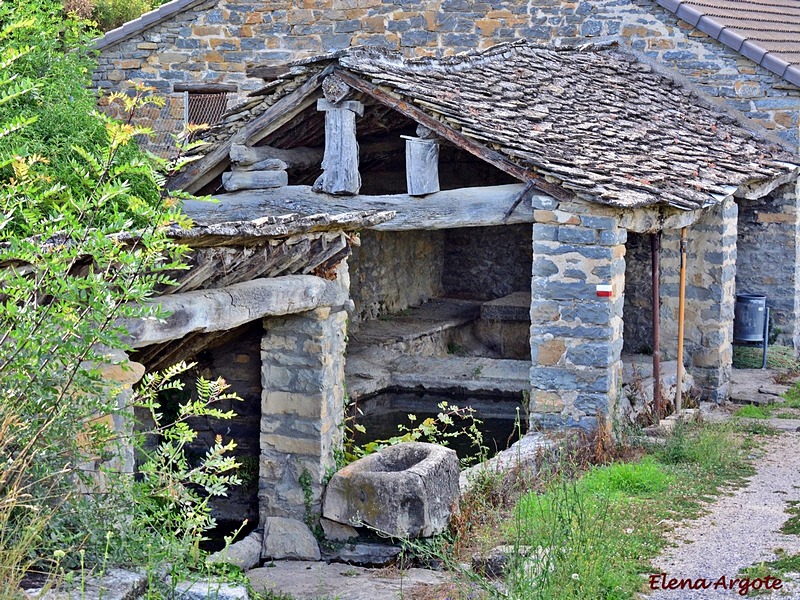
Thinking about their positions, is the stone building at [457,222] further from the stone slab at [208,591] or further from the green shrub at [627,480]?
the stone slab at [208,591]

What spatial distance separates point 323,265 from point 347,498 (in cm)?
Result: 149

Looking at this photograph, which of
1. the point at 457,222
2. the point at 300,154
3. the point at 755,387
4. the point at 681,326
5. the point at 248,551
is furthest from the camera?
the point at 755,387

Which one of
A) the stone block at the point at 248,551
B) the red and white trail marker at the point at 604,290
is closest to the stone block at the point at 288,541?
the stone block at the point at 248,551

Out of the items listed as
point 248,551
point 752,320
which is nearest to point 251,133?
point 248,551

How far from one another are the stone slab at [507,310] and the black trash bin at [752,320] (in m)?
2.42

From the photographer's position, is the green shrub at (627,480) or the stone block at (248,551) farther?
the green shrub at (627,480)

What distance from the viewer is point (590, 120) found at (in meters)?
10.1

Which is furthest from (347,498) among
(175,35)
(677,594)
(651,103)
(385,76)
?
(175,35)

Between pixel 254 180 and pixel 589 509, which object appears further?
pixel 254 180

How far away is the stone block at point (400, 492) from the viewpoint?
21.2 ft

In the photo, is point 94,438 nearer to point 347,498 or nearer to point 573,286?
point 347,498

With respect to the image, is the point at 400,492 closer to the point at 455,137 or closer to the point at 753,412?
the point at 455,137

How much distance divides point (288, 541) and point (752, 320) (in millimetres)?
7283

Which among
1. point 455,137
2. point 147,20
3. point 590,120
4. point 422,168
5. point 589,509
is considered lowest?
point 589,509
